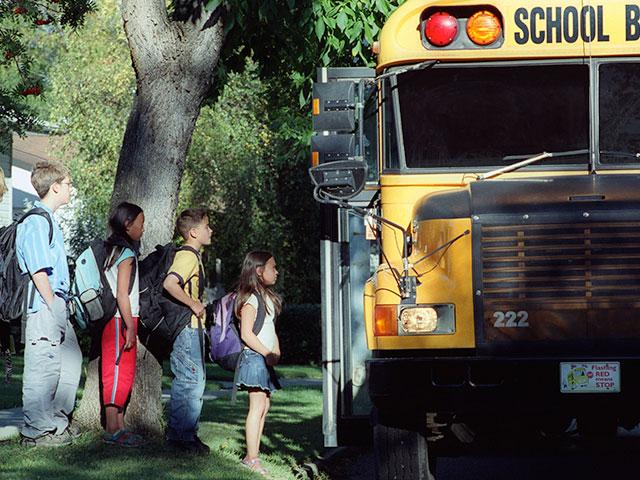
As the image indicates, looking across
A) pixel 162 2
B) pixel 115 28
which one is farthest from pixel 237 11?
pixel 115 28

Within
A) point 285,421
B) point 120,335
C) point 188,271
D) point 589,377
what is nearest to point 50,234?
point 120,335

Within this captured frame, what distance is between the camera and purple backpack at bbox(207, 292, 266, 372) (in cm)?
935

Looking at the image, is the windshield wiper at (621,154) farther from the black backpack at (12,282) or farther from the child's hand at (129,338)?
the black backpack at (12,282)

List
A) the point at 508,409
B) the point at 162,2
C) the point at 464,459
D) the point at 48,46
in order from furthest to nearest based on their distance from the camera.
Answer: the point at 48,46, the point at 464,459, the point at 162,2, the point at 508,409

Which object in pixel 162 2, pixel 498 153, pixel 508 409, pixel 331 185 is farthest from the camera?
pixel 162 2

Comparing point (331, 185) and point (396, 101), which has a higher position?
point (396, 101)

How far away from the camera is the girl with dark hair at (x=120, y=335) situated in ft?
29.9

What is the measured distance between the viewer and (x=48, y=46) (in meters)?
61.9

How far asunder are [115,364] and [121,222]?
3.15 feet

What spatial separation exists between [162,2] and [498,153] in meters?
3.41

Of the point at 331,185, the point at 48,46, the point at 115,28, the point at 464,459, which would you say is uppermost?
the point at 48,46

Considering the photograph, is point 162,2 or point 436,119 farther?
point 162,2

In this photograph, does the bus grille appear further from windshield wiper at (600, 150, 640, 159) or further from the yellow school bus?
windshield wiper at (600, 150, 640, 159)

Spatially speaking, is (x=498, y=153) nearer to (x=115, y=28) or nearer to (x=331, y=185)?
(x=331, y=185)
